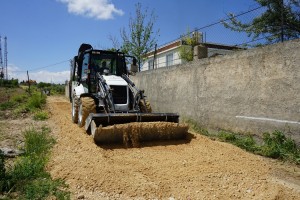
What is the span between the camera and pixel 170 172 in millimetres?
5383

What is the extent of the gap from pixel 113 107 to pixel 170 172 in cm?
348

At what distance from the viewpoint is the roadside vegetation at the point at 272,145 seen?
6.38 meters

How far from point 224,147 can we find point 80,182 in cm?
384

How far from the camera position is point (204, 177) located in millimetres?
5117

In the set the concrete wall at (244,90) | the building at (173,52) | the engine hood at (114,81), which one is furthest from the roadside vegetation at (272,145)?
the building at (173,52)

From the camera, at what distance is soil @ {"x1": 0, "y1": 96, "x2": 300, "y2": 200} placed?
14.9ft

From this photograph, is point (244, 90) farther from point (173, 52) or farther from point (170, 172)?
point (173, 52)

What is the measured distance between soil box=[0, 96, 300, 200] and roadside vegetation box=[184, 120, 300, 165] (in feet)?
0.88

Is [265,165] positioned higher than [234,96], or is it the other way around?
[234,96]

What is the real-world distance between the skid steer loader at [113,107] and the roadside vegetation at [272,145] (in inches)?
58.0

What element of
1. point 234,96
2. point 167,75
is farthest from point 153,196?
point 167,75

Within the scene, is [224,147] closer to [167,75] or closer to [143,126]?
[143,126]

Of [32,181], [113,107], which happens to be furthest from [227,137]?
[32,181]

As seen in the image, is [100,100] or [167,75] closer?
[100,100]
